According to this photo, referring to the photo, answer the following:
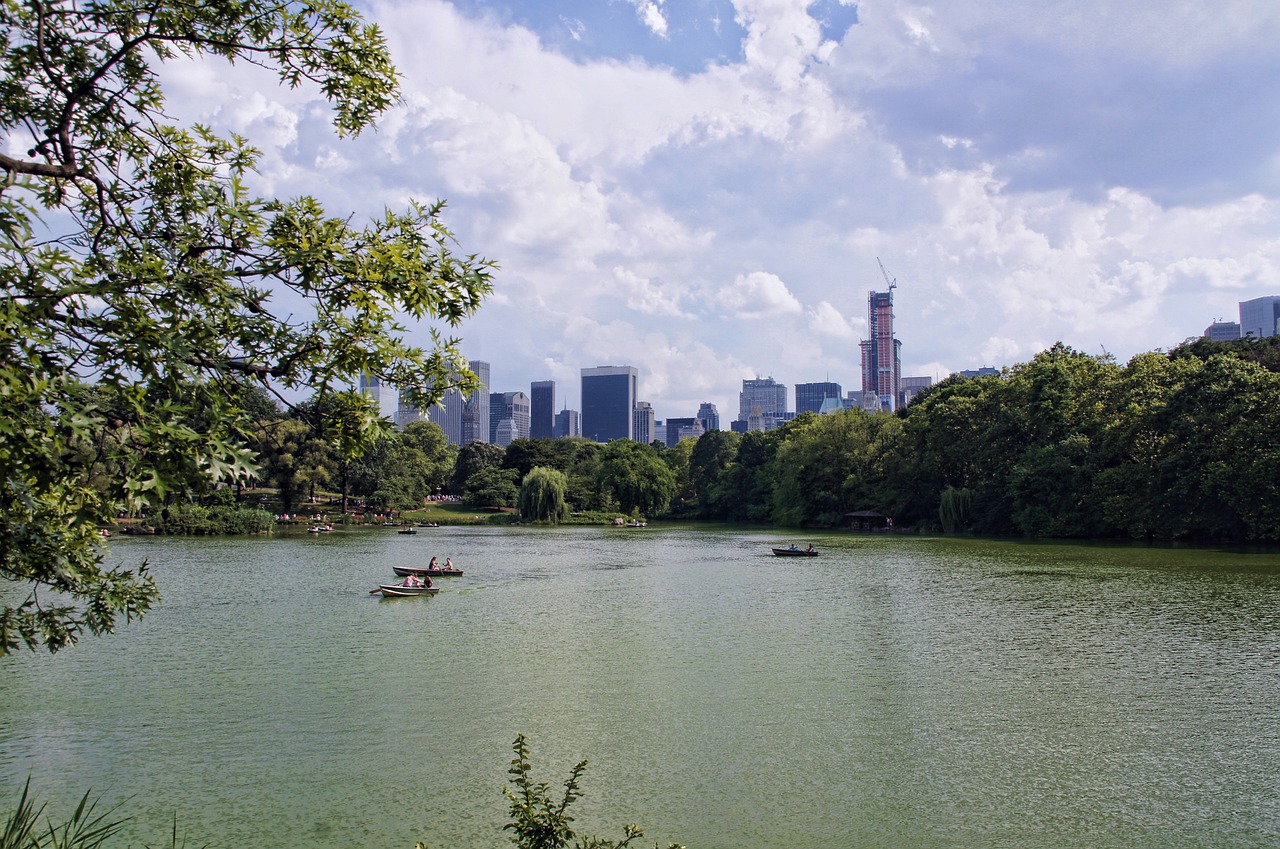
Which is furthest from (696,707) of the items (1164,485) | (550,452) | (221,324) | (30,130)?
(550,452)

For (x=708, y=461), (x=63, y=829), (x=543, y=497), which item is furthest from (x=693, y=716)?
(x=708, y=461)

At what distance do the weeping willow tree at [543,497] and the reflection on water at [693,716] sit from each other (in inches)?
1671

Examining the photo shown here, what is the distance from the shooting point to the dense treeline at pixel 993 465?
37438mm

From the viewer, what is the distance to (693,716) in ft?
38.2

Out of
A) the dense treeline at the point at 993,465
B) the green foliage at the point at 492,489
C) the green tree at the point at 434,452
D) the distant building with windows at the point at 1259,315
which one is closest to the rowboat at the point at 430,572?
the dense treeline at the point at 993,465

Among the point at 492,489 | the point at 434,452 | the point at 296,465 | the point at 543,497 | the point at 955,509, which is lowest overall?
the point at 955,509

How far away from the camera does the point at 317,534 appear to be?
51344 millimetres

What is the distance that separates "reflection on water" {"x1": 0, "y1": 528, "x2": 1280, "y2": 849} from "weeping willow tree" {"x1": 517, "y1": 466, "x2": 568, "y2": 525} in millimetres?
42433

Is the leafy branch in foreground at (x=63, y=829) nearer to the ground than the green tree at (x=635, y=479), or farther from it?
nearer to the ground

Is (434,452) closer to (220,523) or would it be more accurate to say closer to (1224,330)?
(220,523)

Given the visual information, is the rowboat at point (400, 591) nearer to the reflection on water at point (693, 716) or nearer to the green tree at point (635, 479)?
the reflection on water at point (693, 716)

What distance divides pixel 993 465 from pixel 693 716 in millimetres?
45618

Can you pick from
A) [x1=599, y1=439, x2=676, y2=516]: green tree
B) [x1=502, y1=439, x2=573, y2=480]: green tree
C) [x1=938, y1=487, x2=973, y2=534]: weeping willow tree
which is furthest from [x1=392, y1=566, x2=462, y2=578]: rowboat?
[x1=502, y1=439, x2=573, y2=480]: green tree

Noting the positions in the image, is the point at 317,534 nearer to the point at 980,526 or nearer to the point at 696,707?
the point at 980,526
